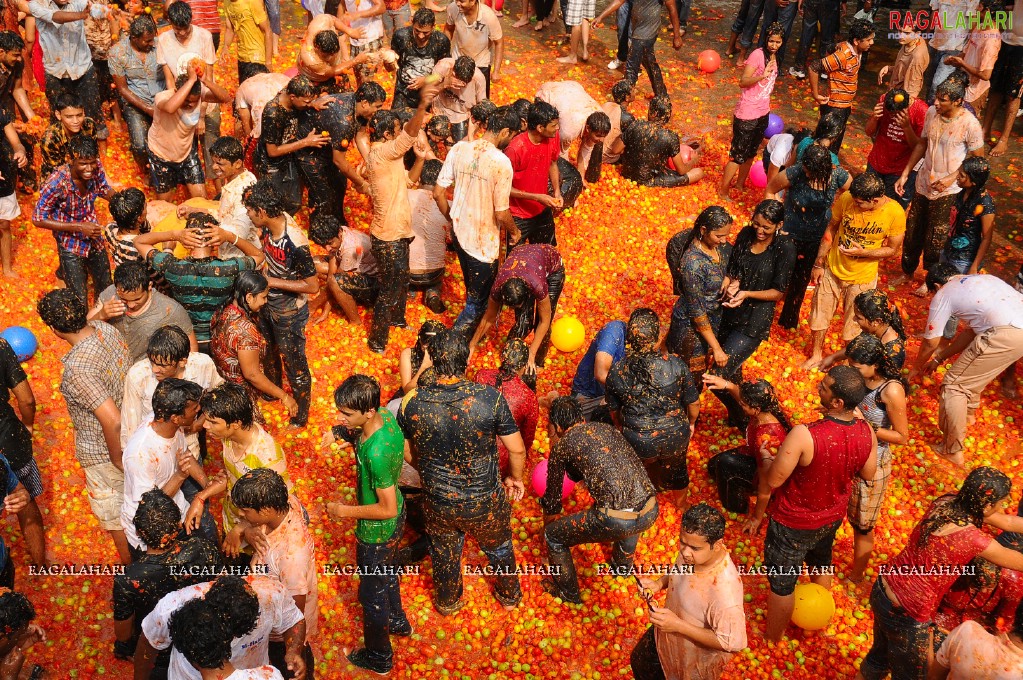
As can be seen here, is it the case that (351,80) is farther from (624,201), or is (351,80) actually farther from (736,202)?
(736,202)

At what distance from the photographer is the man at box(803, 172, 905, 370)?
8.02m

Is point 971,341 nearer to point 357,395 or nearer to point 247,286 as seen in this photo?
point 357,395

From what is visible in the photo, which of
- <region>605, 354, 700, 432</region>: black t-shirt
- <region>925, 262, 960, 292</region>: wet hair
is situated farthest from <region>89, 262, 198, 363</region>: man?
<region>925, 262, 960, 292</region>: wet hair

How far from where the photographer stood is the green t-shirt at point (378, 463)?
525cm

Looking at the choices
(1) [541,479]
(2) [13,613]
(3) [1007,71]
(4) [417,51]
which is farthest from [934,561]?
(3) [1007,71]

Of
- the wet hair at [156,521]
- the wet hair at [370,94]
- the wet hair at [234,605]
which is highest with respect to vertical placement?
the wet hair at [370,94]

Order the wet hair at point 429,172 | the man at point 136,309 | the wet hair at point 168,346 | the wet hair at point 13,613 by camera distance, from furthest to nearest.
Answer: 1. the wet hair at point 429,172
2. the man at point 136,309
3. the wet hair at point 168,346
4. the wet hair at point 13,613

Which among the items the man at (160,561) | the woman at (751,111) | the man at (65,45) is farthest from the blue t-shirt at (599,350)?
the man at (65,45)

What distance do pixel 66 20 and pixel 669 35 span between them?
971 centimetres

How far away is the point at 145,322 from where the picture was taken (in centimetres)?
651

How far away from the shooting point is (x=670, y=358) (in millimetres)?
6496

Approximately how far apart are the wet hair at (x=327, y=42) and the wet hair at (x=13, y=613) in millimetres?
6602

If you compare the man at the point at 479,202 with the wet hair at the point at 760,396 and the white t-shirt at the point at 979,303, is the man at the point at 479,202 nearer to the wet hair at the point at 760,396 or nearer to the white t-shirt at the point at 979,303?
the wet hair at the point at 760,396

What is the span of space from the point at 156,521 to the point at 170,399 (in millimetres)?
782
